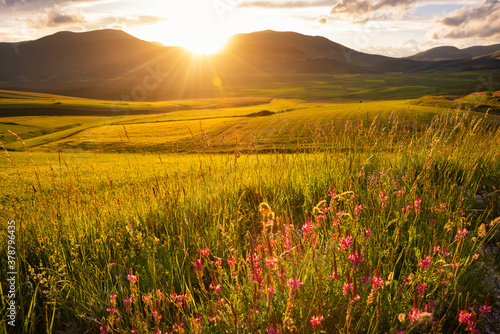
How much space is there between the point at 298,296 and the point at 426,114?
26.3m

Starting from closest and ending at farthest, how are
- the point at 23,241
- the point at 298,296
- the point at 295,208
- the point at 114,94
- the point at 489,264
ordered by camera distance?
1. the point at 298,296
2. the point at 489,264
3. the point at 23,241
4. the point at 295,208
5. the point at 114,94

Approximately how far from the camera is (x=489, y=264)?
130 inches

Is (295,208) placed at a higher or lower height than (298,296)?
lower

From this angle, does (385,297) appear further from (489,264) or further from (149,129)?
(149,129)

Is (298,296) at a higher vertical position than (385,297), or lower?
higher

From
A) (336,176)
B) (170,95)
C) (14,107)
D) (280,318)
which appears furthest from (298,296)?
(170,95)

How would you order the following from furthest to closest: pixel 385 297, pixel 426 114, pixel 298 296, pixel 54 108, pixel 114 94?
pixel 114 94
pixel 54 108
pixel 426 114
pixel 385 297
pixel 298 296

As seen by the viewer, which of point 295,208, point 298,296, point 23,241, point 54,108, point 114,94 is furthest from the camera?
point 114,94

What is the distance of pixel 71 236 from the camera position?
3488mm

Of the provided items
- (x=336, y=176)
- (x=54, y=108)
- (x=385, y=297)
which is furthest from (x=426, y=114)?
(x=54, y=108)

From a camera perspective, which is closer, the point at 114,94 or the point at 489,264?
the point at 489,264

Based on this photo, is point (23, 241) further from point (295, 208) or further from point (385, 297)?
point (385, 297)

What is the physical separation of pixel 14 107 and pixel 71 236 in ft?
283

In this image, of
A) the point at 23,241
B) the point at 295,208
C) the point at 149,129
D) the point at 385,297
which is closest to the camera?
the point at 385,297
